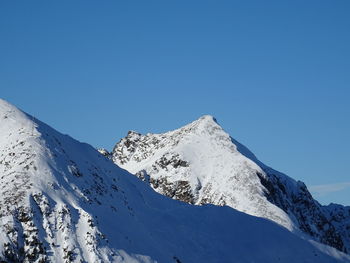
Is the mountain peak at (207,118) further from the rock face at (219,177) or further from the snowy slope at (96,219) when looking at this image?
the snowy slope at (96,219)

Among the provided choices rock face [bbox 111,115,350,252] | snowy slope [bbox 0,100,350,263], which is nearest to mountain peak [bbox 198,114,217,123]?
rock face [bbox 111,115,350,252]

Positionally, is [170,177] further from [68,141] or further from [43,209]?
[43,209]

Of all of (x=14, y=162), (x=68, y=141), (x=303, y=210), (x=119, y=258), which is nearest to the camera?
(x=119, y=258)

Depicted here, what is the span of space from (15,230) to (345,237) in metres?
104

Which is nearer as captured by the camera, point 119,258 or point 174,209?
point 119,258

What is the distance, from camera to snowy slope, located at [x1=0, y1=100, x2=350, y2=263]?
128 feet

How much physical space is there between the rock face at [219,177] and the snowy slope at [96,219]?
18625 mm

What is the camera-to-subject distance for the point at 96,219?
42.8m

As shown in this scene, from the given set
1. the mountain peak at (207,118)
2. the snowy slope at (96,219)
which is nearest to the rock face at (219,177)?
the mountain peak at (207,118)

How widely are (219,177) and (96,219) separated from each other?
5179 cm

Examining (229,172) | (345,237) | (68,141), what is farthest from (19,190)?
(345,237)

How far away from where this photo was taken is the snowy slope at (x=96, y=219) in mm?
38938

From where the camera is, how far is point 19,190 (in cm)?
4141

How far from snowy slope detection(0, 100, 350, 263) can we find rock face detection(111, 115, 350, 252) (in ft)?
61.1
